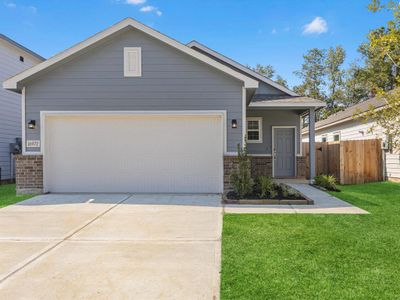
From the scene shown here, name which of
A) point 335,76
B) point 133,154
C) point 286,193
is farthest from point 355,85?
point 133,154

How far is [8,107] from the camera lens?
13539mm

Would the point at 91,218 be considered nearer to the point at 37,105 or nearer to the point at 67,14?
the point at 37,105

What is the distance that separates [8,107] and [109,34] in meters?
7.58

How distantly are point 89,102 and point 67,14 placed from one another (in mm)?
5936

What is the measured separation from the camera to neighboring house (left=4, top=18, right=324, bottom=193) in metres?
8.95

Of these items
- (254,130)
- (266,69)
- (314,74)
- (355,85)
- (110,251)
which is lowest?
(110,251)

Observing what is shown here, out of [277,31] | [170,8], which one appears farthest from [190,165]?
[277,31]

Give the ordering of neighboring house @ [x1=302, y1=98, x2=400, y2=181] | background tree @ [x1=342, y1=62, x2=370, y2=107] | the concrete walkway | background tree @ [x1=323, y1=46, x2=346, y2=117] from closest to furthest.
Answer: the concrete walkway → neighboring house @ [x1=302, y1=98, x2=400, y2=181] → background tree @ [x1=342, y1=62, x2=370, y2=107] → background tree @ [x1=323, y1=46, x2=346, y2=117]

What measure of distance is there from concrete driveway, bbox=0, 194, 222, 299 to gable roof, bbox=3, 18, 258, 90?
3.53m

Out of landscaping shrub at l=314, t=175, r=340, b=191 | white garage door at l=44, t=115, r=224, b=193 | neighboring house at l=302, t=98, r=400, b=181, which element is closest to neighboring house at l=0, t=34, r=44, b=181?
white garage door at l=44, t=115, r=224, b=193

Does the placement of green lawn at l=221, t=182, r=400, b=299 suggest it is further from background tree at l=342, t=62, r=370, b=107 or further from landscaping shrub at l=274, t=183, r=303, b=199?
background tree at l=342, t=62, r=370, b=107

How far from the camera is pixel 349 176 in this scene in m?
11.7

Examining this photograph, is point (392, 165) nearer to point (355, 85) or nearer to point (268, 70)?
point (355, 85)

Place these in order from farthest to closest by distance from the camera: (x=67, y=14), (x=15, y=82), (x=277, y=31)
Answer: (x=277, y=31) < (x=67, y=14) < (x=15, y=82)
